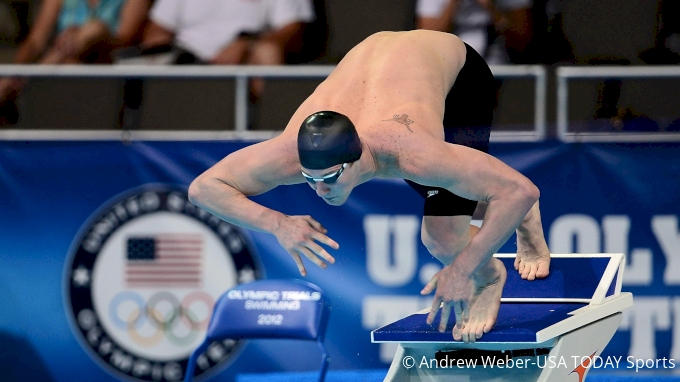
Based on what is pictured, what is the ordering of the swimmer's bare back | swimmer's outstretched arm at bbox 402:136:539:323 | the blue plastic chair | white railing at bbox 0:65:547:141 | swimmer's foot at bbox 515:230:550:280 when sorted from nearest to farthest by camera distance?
swimmer's outstretched arm at bbox 402:136:539:323, the swimmer's bare back, swimmer's foot at bbox 515:230:550:280, the blue plastic chair, white railing at bbox 0:65:547:141

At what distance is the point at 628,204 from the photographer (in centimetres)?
550

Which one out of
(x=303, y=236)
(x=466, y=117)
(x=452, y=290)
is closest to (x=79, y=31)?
(x=466, y=117)

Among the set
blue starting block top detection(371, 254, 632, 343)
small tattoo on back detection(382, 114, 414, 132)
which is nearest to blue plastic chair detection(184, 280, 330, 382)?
blue starting block top detection(371, 254, 632, 343)

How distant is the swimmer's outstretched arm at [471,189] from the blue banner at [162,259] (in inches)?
81.0

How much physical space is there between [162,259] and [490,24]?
101 inches

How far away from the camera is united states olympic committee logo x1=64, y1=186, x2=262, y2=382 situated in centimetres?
570

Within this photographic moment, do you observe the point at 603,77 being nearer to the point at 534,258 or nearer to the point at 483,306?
the point at 534,258

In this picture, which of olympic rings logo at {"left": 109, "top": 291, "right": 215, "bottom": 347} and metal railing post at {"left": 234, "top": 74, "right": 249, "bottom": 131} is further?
olympic rings logo at {"left": 109, "top": 291, "right": 215, "bottom": 347}

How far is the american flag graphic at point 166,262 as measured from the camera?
18.7ft

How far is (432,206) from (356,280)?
1.54 metres

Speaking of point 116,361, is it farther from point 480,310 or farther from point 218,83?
point 480,310

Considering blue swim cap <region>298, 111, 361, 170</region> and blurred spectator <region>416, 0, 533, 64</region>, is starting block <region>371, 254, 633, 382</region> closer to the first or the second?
blue swim cap <region>298, 111, 361, 170</region>

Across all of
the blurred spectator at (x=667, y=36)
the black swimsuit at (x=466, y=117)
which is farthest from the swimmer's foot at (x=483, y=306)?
the blurred spectator at (x=667, y=36)

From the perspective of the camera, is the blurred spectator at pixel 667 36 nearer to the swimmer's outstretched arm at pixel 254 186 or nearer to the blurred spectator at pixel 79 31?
the swimmer's outstretched arm at pixel 254 186
